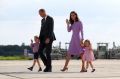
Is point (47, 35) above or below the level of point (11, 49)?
below

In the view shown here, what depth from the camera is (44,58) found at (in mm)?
16031

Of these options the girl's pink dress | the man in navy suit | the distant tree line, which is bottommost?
the girl's pink dress

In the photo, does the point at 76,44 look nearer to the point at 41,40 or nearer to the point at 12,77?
the point at 41,40

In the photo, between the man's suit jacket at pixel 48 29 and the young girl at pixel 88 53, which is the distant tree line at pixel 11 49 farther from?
the man's suit jacket at pixel 48 29

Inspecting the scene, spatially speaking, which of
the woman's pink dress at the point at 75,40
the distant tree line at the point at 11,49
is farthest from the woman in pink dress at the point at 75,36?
the distant tree line at the point at 11,49

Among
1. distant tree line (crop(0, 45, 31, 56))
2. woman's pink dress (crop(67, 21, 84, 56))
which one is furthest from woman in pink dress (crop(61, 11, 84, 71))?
distant tree line (crop(0, 45, 31, 56))

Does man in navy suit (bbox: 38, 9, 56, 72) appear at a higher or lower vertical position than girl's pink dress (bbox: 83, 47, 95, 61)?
higher

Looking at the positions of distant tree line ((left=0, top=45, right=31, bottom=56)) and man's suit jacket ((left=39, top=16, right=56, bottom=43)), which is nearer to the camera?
man's suit jacket ((left=39, top=16, right=56, bottom=43))

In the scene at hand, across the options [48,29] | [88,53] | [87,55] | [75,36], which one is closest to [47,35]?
[48,29]

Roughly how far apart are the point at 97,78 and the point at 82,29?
418 centimetres

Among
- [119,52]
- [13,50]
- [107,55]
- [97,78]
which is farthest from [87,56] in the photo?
[13,50]

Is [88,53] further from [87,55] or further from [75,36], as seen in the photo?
[75,36]

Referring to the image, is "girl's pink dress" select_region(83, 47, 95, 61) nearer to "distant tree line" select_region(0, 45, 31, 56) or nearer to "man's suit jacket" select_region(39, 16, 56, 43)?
"man's suit jacket" select_region(39, 16, 56, 43)

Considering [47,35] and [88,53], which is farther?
[88,53]
